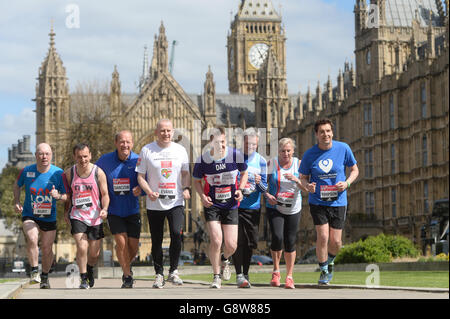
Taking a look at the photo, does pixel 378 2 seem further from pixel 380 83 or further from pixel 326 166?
pixel 326 166

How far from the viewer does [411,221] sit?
5341cm

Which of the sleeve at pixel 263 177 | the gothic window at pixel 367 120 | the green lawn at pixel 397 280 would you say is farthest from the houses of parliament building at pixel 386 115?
the sleeve at pixel 263 177

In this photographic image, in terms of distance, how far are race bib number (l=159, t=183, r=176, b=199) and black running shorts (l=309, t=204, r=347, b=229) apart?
1950 mm

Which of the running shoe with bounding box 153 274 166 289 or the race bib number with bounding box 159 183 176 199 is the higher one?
the race bib number with bounding box 159 183 176 199

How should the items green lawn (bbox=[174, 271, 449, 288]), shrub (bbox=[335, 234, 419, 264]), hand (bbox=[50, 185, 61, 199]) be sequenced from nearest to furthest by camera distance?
hand (bbox=[50, 185, 61, 199])
green lawn (bbox=[174, 271, 449, 288])
shrub (bbox=[335, 234, 419, 264])

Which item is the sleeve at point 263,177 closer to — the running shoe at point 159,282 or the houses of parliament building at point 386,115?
the running shoe at point 159,282

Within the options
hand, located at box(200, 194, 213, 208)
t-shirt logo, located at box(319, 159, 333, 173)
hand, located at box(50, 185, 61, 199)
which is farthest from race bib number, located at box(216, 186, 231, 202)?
hand, located at box(50, 185, 61, 199)

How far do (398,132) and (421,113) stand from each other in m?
3.59

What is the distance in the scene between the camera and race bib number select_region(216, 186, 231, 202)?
44.4ft

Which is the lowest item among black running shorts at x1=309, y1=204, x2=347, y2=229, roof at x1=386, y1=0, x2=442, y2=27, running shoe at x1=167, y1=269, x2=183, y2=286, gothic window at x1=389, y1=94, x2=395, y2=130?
running shoe at x1=167, y1=269, x2=183, y2=286

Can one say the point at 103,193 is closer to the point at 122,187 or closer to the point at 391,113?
the point at 122,187

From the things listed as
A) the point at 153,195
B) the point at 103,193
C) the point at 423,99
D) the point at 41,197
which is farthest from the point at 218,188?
the point at 423,99

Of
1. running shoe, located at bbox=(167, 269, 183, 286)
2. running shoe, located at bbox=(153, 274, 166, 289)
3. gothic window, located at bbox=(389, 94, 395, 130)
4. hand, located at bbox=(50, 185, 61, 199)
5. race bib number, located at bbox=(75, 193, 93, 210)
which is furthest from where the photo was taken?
gothic window, located at bbox=(389, 94, 395, 130)

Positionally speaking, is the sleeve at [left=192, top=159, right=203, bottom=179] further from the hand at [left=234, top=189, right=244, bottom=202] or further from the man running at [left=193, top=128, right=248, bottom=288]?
the hand at [left=234, top=189, right=244, bottom=202]
